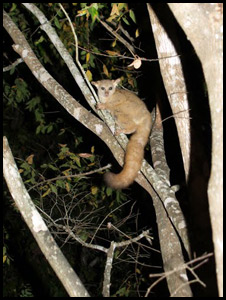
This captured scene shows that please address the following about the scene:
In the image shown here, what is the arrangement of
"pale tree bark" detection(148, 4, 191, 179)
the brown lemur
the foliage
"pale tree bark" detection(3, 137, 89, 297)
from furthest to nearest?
the foliage → the brown lemur → "pale tree bark" detection(148, 4, 191, 179) → "pale tree bark" detection(3, 137, 89, 297)

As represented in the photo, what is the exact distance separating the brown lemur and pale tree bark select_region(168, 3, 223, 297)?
1936 mm

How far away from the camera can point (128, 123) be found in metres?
4.59

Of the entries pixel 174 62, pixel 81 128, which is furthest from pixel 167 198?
pixel 81 128

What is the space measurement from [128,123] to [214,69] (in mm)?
2756

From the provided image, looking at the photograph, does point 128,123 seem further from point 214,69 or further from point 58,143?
point 214,69

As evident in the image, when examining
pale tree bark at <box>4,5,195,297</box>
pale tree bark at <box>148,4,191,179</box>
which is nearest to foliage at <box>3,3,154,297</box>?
pale tree bark at <box>4,5,195,297</box>

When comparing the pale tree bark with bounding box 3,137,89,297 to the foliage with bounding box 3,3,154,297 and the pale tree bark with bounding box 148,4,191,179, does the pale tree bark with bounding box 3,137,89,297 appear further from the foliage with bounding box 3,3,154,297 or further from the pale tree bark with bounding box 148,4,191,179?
the foliage with bounding box 3,3,154,297

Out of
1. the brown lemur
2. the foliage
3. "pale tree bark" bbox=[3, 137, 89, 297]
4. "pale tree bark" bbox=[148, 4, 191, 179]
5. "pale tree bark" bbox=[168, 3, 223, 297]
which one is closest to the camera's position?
"pale tree bark" bbox=[168, 3, 223, 297]

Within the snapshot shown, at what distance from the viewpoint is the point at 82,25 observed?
17.9 ft

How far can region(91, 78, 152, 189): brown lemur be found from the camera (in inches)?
150

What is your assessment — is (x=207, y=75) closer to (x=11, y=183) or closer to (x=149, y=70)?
(x=11, y=183)

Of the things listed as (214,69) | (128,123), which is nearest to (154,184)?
(128,123)

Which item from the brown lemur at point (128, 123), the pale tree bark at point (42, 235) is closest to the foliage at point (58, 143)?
the brown lemur at point (128, 123)

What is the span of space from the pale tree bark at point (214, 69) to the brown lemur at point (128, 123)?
1936 mm
